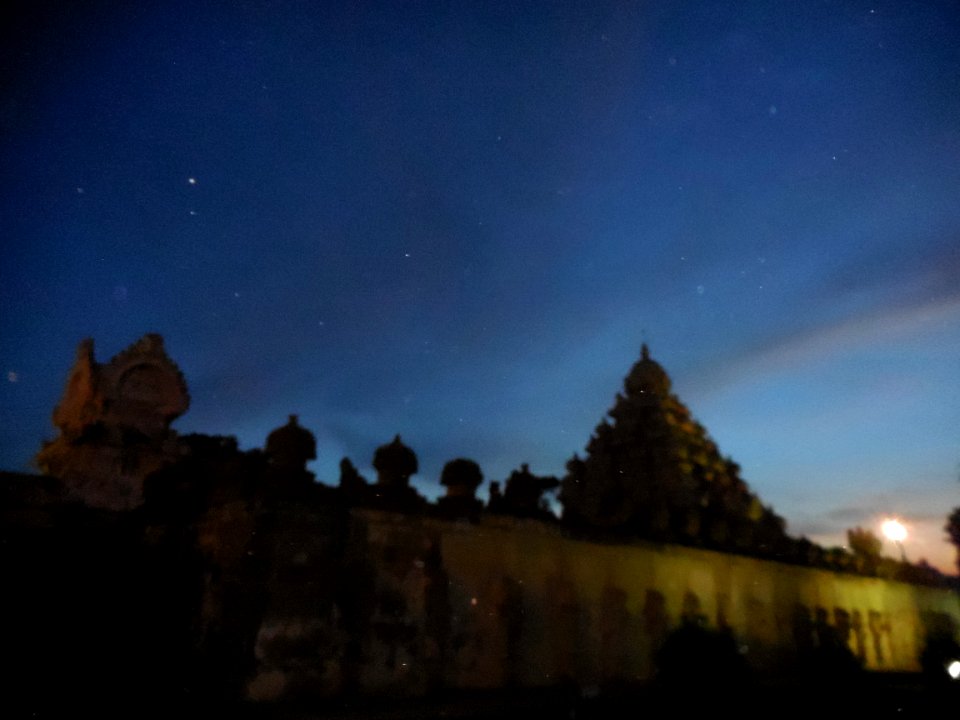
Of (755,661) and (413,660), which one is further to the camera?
(755,661)

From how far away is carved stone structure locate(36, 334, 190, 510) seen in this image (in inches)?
469

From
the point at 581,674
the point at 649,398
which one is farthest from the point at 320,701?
the point at 649,398

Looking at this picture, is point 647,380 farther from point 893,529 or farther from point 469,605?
point 469,605

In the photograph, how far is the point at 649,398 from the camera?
113 feet

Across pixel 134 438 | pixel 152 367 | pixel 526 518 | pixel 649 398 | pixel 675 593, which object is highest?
pixel 649 398

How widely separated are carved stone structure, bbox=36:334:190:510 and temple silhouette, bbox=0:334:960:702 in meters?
0.04

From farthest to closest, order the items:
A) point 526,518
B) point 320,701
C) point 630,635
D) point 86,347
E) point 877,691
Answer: point 86,347, point 877,691, point 630,635, point 526,518, point 320,701

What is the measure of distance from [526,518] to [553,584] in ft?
3.73

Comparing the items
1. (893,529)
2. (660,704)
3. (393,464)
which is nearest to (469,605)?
(393,464)

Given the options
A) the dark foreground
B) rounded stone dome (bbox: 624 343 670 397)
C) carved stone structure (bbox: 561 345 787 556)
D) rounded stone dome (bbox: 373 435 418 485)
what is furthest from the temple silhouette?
rounded stone dome (bbox: 624 343 670 397)

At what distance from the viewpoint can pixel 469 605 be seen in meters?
8.47

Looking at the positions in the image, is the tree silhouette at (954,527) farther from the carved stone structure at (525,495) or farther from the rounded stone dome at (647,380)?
the carved stone structure at (525,495)

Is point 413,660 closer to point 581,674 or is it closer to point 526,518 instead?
point 526,518

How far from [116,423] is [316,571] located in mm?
7461
